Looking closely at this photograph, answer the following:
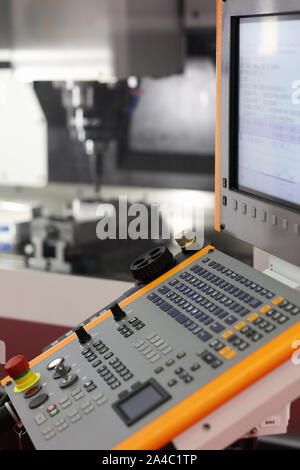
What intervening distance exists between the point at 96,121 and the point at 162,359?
187cm

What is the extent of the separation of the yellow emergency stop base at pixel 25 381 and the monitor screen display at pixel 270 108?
1.40 ft

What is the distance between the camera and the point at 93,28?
224 cm

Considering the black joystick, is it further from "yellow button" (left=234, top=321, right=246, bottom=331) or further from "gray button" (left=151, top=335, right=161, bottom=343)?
"yellow button" (left=234, top=321, right=246, bottom=331)

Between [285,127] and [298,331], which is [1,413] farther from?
[285,127]

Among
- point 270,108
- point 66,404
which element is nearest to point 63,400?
point 66,404

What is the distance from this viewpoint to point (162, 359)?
82cm

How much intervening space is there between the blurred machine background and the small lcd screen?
51.0 inches

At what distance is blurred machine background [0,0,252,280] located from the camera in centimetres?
226

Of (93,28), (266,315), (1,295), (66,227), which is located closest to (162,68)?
(93,28)

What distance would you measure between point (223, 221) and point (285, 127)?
9.1 inches

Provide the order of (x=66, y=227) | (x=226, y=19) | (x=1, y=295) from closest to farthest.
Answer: (x=226, y=19) → (x=1, y=295) → (x=66, y=227)

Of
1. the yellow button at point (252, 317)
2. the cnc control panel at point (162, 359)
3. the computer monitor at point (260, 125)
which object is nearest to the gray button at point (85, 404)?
the cnc control panel at point (162, 359)

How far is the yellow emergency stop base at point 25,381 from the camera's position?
93 centimetres

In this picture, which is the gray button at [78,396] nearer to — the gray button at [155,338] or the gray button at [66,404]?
the gray button at [66,404]
